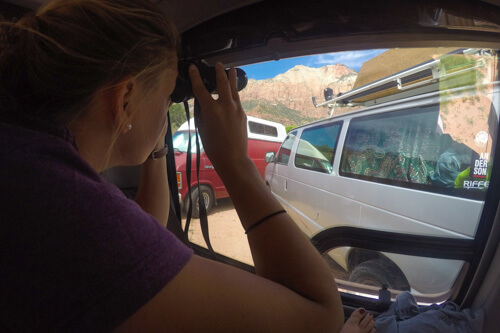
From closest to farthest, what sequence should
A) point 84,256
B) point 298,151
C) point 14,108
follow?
point 84,256, point 14,108, point 298,151

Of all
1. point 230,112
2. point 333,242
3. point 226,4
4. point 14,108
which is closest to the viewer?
point 14,108

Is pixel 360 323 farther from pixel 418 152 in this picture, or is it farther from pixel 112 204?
pixel 112 204

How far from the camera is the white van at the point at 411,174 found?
166cm

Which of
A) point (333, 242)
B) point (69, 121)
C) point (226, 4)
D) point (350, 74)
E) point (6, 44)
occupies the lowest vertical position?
point (333, 242)

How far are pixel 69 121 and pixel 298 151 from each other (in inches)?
124

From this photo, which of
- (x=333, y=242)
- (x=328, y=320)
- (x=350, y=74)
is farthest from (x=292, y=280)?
(x=333, y=242)

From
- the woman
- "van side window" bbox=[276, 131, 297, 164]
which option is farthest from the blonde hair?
"van side window" bbox=[276, 131, 297, 164]

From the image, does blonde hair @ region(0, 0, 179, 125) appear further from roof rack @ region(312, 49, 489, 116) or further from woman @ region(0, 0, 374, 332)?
roof rack @ region(312, 49, 489, 116)

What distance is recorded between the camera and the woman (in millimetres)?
377

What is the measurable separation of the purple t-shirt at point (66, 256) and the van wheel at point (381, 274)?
1956 millimetres

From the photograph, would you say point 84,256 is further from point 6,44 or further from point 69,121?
point 6,44

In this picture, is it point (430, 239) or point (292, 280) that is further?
point (430, 239)

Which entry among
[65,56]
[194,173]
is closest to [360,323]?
[194,173]

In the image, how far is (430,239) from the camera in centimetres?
168
